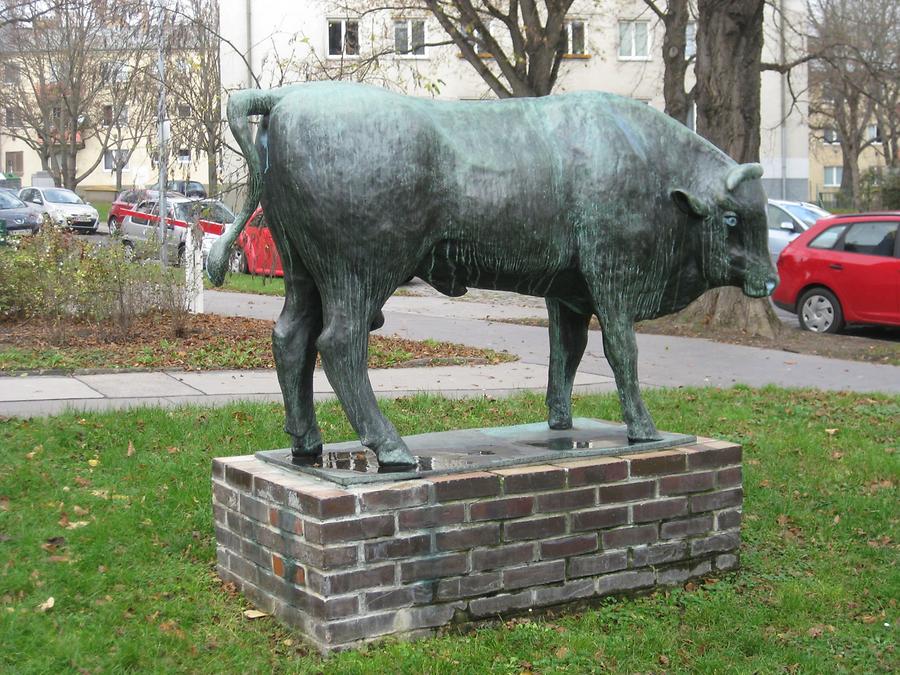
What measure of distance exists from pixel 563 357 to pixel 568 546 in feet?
3.61

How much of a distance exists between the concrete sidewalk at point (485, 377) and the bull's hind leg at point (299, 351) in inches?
135

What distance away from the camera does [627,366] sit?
4.84 meters

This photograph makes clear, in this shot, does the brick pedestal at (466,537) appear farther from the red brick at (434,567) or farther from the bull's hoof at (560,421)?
the bull's hoof at (560,421)

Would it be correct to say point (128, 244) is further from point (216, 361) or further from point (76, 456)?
point (76, 456)

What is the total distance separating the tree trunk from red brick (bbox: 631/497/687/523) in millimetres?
8659

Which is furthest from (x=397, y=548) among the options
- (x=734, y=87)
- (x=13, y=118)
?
(x=13, y=118)

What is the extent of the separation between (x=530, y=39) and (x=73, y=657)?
48.2ft

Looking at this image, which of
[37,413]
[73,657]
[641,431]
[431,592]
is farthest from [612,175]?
[37,413]

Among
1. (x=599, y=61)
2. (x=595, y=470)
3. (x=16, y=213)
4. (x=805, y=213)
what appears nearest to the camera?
(x=595, y=470)

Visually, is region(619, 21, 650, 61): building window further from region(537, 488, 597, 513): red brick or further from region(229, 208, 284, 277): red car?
region(537, 488, 597, 513): red brick

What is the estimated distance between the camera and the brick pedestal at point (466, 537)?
4.09 meters

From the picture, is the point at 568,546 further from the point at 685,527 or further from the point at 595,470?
the point at 685,527

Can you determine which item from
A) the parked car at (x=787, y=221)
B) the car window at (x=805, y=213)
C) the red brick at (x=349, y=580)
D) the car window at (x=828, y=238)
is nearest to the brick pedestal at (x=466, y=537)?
the red brick at (x=349, y=580)

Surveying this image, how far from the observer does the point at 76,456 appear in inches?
249
